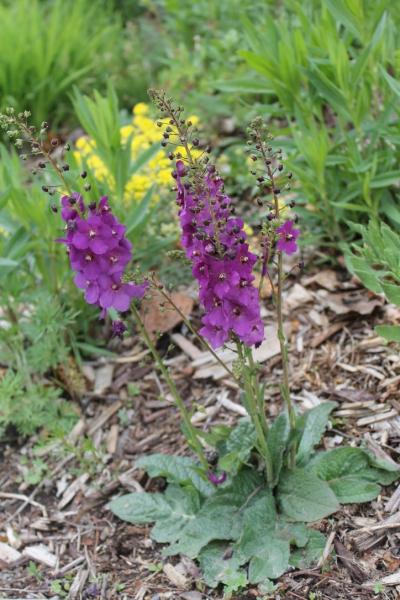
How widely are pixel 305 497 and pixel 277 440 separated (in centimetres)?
23

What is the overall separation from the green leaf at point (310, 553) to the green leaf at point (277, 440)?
0.23m

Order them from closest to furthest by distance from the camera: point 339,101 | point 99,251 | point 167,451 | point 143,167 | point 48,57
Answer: point 99,251 < point 167,451 < point 339,101 < point 143,167 < point 48,57

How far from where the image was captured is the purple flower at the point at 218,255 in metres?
2.11

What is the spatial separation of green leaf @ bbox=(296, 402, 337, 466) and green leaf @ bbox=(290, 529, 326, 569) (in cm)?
32

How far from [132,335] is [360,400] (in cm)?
126

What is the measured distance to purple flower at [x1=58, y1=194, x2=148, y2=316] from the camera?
2.11 meters

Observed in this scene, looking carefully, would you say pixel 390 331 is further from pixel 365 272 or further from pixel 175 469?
pixel 175 469

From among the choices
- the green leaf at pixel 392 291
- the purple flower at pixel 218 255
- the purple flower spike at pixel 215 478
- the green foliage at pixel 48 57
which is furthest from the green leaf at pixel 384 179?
the green foliage at pixel 48 57

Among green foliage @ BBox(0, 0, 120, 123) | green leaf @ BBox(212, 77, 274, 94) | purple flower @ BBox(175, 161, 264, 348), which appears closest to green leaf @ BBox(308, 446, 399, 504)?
purple flower @ BBox(175, 161, 264, 348)

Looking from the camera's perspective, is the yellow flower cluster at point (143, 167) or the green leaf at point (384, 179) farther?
the yellow flower cluster at point (143, 167)

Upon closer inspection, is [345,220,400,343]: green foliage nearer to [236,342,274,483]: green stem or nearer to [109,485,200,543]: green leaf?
[236,342,274,483]: green stem

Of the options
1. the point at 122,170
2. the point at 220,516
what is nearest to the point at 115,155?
the point at 122,170

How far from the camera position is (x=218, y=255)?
214cm

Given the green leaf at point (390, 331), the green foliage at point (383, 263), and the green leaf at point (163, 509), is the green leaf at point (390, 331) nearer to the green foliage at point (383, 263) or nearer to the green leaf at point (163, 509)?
the green foliage at point (383, 263)
